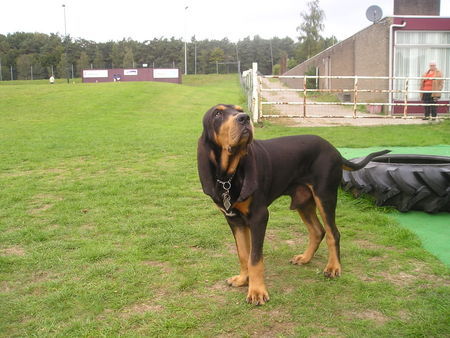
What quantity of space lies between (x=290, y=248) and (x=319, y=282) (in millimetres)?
882

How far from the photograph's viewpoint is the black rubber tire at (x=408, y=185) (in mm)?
5309

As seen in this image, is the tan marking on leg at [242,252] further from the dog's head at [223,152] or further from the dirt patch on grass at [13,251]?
the dirt patch on grass at [13,251]

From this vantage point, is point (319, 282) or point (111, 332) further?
point (319, 282)

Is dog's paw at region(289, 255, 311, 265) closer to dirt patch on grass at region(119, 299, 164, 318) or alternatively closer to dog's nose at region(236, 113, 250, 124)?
dirt patch on grass at region(119, 299, 164, 318)

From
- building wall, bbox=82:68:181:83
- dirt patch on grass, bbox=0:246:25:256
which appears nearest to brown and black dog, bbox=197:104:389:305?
dirt patch on grass, bbox=0:246:25:256

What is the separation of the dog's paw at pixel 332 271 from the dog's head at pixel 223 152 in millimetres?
1173

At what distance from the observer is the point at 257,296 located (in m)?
3.44

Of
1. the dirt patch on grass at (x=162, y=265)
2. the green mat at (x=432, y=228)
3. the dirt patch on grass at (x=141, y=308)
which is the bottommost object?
the dirt patch on grass at (x=141, y=308)

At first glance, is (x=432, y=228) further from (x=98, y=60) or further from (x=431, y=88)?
(x=98, y=60)

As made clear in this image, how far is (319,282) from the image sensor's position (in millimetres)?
3834

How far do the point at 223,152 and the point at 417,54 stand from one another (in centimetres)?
1925

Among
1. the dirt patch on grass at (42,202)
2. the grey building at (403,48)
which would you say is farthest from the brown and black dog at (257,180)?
the grey building at (403,48)

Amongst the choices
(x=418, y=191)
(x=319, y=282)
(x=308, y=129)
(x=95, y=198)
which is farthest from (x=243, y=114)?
(x=308, y=129)

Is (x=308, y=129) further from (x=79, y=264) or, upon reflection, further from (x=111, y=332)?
(x=111, y=332)
